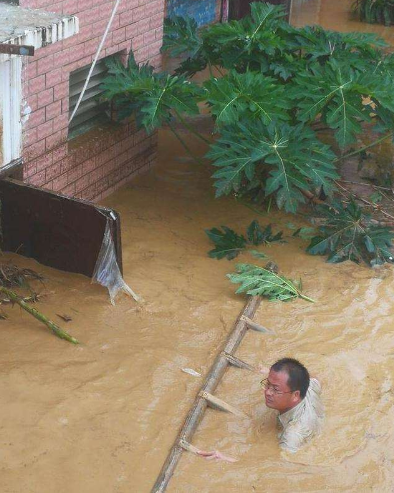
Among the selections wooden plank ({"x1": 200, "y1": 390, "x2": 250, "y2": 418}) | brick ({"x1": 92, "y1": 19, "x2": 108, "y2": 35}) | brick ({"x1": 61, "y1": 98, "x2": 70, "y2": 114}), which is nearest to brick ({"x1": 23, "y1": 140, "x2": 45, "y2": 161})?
brick ({"x1": 61, "y1": 98, "x2": 70, "y2": 114})

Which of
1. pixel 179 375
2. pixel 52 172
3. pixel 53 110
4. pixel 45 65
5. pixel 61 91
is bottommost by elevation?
pixel 179 375

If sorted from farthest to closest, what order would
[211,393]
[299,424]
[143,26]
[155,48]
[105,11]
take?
1. [155,48]
2. [143,26]
3. [105,11]
4. [211,393]
5. [299,424]

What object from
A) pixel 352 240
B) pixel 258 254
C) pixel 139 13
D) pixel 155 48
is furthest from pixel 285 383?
pixel 155 48

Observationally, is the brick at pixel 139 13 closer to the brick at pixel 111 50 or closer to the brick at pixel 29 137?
the brick at pixel 111 50

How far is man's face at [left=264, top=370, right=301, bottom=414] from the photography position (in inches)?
218

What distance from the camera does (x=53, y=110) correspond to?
302 inches

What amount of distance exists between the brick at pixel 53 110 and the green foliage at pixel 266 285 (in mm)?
2122

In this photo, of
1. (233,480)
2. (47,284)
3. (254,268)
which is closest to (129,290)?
(47,284)

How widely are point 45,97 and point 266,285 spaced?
2522 millimetres

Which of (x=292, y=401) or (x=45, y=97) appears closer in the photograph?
(x=292, y=401)

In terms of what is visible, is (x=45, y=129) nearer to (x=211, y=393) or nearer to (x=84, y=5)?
(x=84, y=5)

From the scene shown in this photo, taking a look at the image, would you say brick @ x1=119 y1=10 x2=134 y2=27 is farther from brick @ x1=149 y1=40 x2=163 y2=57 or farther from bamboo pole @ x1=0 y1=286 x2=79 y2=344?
bamboo pole @ x1=0 y1=286 x2=79 y2=344

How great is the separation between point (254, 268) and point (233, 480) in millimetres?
2594

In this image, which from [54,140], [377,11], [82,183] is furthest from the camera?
[377,11]
